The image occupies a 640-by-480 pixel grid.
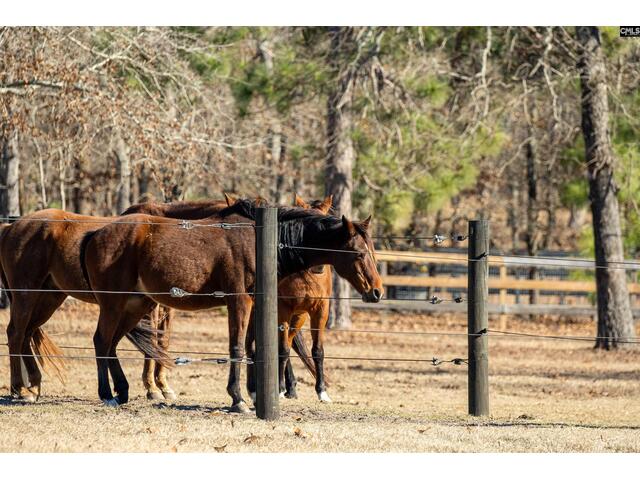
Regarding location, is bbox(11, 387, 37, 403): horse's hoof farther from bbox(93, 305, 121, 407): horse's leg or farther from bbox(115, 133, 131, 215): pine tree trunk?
Result: bbox(115, 133, 131, 215): pine tree trunk

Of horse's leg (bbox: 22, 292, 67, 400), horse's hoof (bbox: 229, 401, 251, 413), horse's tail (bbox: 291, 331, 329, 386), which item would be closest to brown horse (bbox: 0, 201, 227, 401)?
horse's leg (bbox: 22, 292, 67, 400)

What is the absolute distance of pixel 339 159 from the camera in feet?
64.5

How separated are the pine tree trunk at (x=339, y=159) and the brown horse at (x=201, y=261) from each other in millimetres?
9516

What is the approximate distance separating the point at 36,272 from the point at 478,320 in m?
3.98

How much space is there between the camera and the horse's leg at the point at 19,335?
9469mm

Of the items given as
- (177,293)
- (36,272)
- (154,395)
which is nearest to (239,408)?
(177,293)

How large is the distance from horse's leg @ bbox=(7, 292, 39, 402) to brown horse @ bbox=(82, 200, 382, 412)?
0.73m

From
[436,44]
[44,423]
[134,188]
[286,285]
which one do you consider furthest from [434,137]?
[134,188]

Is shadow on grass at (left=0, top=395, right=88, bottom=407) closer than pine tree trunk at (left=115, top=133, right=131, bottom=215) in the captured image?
Yes

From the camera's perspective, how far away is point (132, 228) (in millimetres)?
9023

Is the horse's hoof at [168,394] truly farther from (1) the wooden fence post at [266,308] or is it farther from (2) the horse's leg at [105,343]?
(1) the wooden fence post at [266,308]

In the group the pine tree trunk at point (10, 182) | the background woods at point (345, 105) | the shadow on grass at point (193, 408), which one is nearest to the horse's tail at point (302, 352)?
the shadow on grass at point (193, 408)

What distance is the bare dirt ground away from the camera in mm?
7211

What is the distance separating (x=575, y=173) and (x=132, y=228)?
1417 cm
